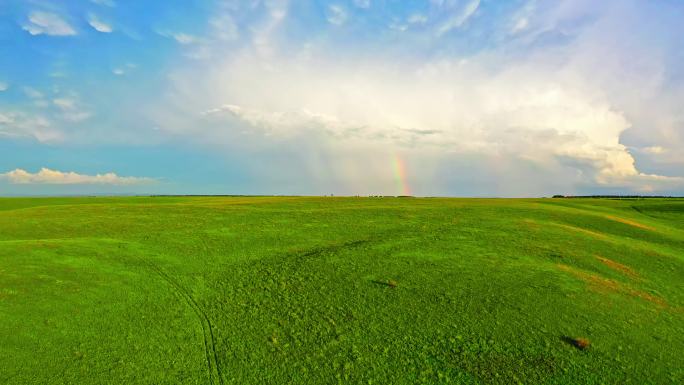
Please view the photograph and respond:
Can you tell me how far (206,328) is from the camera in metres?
17.9

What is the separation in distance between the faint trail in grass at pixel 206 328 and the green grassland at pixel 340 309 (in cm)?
7

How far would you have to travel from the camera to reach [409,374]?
49.3ft

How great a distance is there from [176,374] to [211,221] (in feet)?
105

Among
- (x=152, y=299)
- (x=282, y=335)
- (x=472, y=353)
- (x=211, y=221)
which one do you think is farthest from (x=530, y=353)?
(x=211, y=221)

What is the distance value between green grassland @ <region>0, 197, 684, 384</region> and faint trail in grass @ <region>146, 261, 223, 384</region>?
0.07 metres

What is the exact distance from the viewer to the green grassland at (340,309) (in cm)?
1516

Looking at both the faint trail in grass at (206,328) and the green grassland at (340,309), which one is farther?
the green grassland at (340,309)

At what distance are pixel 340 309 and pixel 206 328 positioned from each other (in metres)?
6.75

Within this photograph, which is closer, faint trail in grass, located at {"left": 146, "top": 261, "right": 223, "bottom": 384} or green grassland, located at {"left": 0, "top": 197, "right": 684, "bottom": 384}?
faint trail in grass, located at {"left": 146, "top": 261, "right": 223, "bottom": 384}

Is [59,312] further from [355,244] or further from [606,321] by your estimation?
[606,321]

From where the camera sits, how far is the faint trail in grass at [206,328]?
14.8 metres

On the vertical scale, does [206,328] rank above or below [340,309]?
below

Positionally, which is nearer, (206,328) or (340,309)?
(206,328)

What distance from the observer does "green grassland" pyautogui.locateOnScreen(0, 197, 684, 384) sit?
15164 millimetres
